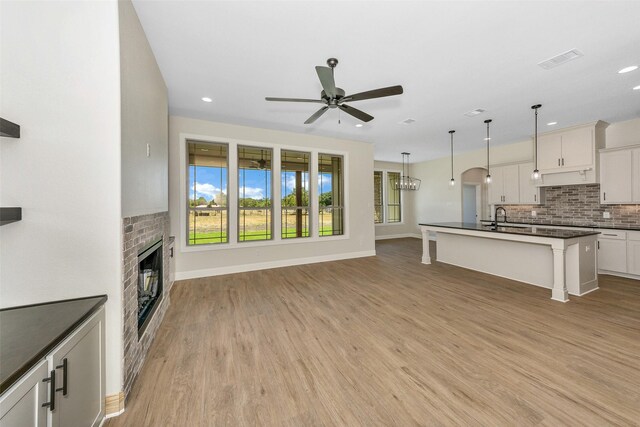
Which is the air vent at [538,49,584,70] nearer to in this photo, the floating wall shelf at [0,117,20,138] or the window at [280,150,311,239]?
the window at [280,150,311,239]

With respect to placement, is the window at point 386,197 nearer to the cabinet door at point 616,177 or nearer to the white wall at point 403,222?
the white wall at point 403,222

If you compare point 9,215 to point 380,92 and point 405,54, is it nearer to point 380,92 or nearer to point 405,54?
point 380,92

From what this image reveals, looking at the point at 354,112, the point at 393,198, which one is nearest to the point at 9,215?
the point at 354,112

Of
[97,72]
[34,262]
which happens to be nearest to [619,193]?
[97,72]

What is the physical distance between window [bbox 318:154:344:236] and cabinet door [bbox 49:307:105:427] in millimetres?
4855

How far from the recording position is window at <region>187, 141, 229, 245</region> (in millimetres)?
4891

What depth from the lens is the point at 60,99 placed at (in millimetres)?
1509

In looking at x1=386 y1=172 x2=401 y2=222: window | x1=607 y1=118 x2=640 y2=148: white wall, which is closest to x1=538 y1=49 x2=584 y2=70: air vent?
x1=607 y1=118 x2=640 y2=148: white wall

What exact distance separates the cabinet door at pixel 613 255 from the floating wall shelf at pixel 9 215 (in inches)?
310

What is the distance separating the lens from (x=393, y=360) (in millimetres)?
2143

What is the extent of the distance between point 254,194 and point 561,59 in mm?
5309

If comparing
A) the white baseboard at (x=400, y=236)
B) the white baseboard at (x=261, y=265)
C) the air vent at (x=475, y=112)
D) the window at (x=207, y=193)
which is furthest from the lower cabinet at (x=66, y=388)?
the white baseboard at (x=400, y=236)

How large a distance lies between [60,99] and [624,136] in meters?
8.36

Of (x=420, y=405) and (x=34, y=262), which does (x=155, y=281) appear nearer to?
(x=34, y=262)
